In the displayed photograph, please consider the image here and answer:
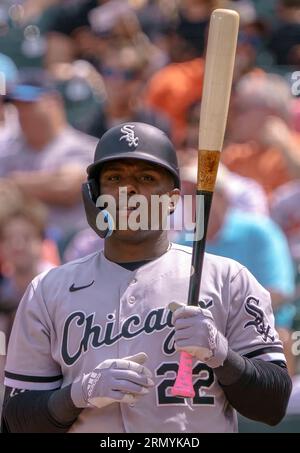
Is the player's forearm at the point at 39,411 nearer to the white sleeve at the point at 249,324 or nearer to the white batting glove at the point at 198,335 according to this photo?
the white batting glove at the point at 198,335

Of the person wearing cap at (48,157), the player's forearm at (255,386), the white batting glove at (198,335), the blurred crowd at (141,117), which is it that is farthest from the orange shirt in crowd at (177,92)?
the white batting glove at (198,335)

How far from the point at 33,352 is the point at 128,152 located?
23.5 inches

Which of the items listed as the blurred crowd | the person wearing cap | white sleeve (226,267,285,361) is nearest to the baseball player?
white sleeve (226,267,285,361)

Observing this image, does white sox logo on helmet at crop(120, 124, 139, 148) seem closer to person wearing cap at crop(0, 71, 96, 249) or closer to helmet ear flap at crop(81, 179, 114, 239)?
helmet ear flap at crop(81, 179, 114, 239)

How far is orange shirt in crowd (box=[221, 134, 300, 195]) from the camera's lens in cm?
639

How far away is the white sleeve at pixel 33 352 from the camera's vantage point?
9.87 ft

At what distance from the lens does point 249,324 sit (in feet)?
9.70

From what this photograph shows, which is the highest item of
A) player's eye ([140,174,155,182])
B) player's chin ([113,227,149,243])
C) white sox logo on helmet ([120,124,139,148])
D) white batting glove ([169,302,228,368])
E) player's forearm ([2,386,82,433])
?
white sox logo on helmet ([120,124,139,148])

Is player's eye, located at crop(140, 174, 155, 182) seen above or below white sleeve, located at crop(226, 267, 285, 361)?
above

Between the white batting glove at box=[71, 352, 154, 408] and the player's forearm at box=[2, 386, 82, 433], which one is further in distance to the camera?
the player's forearm at box=[2, 386, 82, 433]

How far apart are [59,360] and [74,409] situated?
0.16 meters

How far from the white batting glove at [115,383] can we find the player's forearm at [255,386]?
20 cm

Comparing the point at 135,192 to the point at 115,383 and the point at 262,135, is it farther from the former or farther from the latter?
the point at 262,135

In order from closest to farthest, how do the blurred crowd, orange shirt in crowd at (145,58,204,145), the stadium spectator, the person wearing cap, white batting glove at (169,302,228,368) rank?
white batting glove at (169,302,228,368) < the blurred crowd < the person wearing cap < the stadium spectator < orange shirt in crowd at (145,58,204,145)
